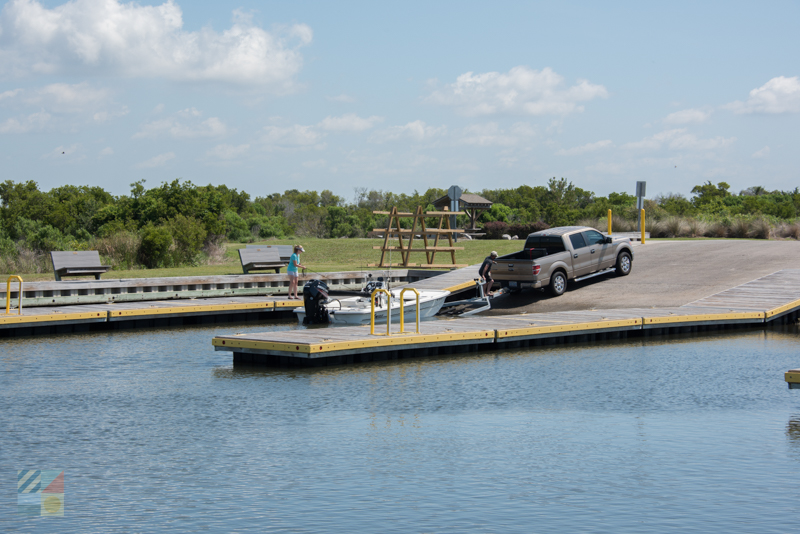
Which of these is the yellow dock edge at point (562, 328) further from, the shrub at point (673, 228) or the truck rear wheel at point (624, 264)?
the shrub at point (673, 228)

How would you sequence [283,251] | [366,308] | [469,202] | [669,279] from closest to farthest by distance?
[366,308]
[669,279]
[283,251]
[469,202]

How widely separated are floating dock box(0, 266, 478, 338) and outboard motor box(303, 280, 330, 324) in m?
2.06

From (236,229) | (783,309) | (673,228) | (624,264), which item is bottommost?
(783,309)

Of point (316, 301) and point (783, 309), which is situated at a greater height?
point (316, 301)

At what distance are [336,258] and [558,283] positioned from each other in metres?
17.3

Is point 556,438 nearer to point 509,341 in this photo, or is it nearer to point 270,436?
point 270,436

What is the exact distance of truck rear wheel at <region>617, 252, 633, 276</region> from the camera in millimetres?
27594

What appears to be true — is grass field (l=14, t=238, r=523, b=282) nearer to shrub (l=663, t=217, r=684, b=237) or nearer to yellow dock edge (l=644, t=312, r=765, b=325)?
shrub (l=663, t=217, r=684, b=237)

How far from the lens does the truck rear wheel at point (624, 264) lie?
27594 mm

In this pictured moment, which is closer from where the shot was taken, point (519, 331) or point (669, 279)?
point (519, 331)

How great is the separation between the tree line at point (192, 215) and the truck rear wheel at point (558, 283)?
1794 cm

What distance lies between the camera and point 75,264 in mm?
28000

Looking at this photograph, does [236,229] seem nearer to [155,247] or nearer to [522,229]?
[522,229]

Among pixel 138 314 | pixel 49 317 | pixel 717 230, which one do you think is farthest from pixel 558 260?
pixel 717 230
